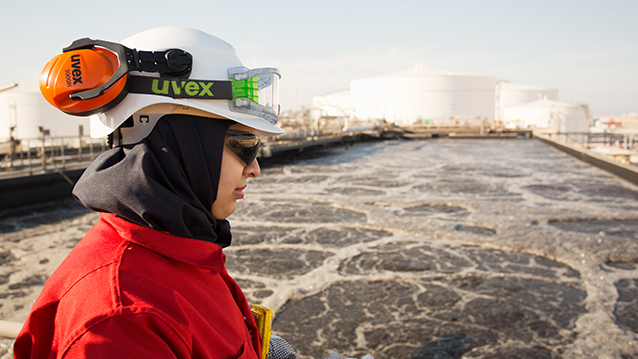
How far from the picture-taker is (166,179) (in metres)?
1.10

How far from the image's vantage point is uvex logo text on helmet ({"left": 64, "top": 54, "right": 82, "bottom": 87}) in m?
1.22

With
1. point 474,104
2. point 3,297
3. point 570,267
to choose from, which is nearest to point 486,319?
point 570,267

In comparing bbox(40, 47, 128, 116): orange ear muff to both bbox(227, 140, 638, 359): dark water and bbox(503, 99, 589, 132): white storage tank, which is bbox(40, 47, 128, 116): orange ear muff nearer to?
bbox(227, 140, 638, 359): dark water

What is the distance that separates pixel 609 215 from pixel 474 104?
42.5 meters

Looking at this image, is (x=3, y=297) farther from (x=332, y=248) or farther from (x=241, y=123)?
(x=241, y=123)

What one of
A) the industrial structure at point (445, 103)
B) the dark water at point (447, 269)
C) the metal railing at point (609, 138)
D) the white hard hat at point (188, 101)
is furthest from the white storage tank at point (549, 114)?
the white hard hat at point (188, 101)

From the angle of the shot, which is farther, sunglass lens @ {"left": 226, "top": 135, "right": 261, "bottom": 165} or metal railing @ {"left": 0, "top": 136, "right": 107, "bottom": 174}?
metal railing @ {"left": 0, "top": 136, "right": 107, "bottom": 174}

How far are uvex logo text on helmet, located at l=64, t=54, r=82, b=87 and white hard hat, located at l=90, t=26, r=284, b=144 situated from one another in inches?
4.9

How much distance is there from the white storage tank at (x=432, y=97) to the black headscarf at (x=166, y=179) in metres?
46.8

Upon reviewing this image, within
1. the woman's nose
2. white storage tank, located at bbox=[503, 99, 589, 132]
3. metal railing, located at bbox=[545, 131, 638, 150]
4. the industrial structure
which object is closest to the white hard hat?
the woman's nose

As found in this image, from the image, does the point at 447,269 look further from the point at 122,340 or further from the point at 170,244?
the point at 122,340

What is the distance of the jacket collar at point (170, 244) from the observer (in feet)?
3.46

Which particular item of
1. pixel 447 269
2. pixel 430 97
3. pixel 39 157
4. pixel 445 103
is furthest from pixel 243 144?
pixel 445 103

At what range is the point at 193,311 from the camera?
104 centimetres
